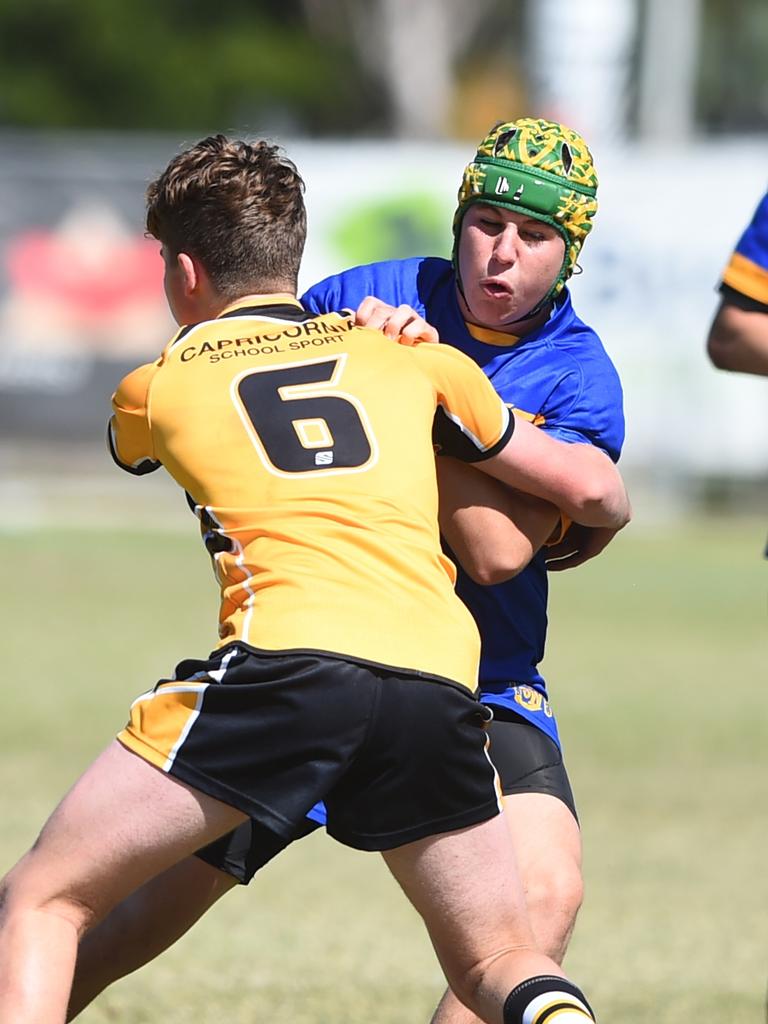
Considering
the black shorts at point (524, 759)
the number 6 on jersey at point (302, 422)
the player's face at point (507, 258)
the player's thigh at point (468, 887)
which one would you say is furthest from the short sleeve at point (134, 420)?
the black shorts at point (524, 759)

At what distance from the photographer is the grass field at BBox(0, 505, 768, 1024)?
18.1 feet

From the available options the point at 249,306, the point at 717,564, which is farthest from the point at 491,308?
the point at 717,564

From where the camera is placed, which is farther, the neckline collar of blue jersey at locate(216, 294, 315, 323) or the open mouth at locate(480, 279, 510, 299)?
the open mouth at locate(480, 279, 510, 299)

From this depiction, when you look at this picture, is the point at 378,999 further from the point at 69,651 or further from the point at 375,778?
the point at 69,651

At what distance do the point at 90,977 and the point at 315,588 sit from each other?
1.26 meters

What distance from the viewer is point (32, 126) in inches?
1443

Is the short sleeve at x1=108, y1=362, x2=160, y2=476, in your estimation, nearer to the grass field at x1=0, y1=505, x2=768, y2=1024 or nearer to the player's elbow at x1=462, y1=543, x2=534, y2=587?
the player's elbow at x1=462, y1=543, x2=534, y2=587

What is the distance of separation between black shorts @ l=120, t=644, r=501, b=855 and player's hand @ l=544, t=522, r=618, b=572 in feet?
2.53

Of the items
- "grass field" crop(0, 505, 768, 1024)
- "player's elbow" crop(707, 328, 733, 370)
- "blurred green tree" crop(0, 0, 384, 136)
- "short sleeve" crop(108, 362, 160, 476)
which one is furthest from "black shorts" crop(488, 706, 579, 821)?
"blurred green tree" crop(0, 0, 384, 136)

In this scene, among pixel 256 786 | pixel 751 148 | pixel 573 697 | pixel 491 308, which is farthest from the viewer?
pixel 751 148

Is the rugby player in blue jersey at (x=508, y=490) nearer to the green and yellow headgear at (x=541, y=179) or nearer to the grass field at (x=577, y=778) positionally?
the green and yellow headgear at (x=541, y=179)

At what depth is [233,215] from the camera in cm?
360

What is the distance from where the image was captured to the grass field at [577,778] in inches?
217

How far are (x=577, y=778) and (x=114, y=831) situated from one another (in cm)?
546
